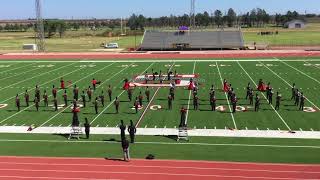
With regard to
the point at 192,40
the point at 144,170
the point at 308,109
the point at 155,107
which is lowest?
the point at 144,170

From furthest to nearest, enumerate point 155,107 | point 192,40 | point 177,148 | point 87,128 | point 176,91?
1. point 192,40
2. point 176,91
3. point 155,107
4. point 87,128
5. point 177,148

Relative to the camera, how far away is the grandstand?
64688mm

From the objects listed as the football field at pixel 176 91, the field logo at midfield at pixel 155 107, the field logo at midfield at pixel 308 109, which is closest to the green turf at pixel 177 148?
the football field at pixel 176 91

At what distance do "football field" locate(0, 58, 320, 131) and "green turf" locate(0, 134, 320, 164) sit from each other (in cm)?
225

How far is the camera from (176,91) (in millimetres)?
28766

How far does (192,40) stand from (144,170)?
5470 cm

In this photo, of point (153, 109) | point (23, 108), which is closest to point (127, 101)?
point (153, 109)

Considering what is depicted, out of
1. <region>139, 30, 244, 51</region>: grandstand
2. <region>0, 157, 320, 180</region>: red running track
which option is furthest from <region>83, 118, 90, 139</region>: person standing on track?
<region>139, 30, 244, 51</region>: grandstand

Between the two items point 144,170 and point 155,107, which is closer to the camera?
point 144,170

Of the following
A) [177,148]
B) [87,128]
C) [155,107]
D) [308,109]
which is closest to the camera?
[177,148]

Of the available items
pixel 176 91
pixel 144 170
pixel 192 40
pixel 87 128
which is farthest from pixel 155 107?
pixel 192 40

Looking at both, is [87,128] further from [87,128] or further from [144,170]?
[144,170]

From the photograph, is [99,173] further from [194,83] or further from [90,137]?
[194,83]

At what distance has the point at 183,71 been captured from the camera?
38531 mm
